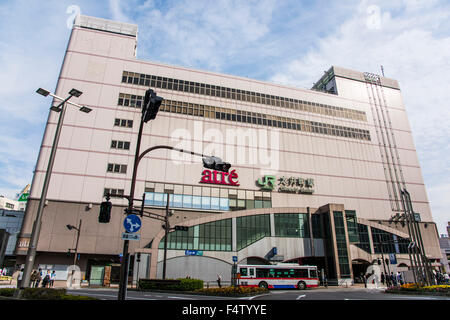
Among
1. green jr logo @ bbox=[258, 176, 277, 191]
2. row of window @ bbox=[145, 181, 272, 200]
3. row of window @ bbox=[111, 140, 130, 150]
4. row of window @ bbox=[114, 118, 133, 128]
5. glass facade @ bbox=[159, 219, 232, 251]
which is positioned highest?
row of window @ bbox=[114, 118, 133, 128]

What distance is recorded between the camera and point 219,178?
45.3 m

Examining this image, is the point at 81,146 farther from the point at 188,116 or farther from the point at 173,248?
the point at 173,248

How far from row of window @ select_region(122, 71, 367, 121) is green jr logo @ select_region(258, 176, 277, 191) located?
1489 centimetres

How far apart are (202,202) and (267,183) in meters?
11.3

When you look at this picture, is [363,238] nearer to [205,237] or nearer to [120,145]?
[205,237]

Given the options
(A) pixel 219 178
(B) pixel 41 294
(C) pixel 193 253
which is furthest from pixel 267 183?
(B) pixel 41 294

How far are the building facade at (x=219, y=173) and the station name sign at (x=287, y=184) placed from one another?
0.58 feet

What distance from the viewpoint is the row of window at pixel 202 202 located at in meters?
41.8

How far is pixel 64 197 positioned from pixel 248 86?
35.8 meters

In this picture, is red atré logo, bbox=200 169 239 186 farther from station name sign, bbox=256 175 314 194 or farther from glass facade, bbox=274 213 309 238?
glass facade, bbox=274 213 309 238

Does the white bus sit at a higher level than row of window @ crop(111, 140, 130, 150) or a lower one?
lower

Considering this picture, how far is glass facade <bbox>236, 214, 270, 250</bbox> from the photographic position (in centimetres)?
4075

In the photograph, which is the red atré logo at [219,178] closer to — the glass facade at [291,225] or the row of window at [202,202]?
the row of window at [202,202]

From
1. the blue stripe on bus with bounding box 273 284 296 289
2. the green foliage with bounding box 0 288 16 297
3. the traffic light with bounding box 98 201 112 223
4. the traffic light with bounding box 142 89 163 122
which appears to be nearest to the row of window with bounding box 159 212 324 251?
the blue stripe on bus with bounding box 273 284 296 289
